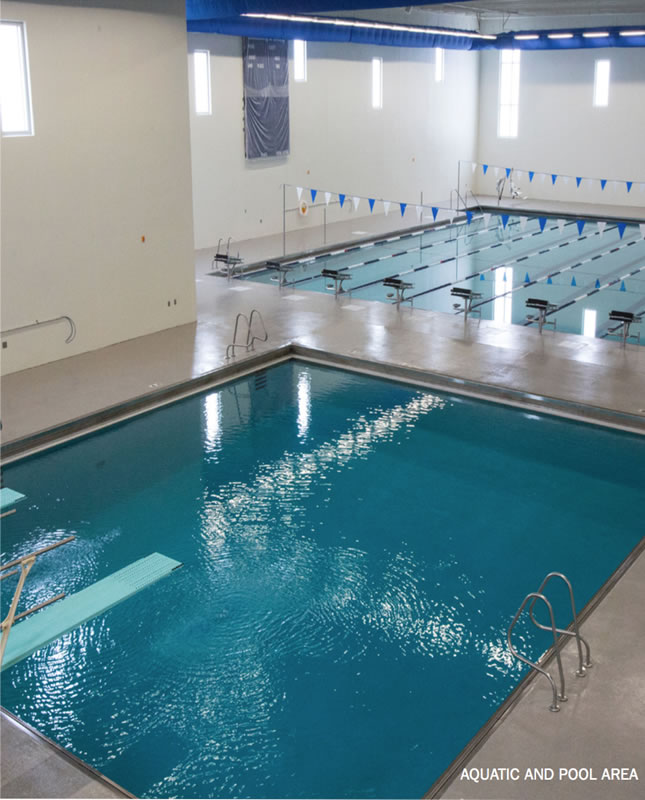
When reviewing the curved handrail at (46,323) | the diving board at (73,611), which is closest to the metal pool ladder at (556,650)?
the diving board at (73,611)

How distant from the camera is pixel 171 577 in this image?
246 inches

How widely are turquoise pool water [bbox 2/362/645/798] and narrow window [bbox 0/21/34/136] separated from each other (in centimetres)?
340

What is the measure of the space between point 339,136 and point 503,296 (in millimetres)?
7592

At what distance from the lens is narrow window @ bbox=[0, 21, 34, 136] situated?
8.99 meters

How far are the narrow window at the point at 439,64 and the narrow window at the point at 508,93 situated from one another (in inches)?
86.3

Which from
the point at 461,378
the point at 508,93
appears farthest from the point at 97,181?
the point at 508,93

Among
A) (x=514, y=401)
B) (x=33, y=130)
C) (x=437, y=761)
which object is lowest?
(x=437, y=761)

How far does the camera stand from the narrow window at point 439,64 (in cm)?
2219

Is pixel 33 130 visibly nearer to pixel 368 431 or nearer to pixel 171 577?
pixel 368 431

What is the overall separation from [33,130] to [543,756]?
318 inches

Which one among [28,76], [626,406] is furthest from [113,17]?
[626,406]

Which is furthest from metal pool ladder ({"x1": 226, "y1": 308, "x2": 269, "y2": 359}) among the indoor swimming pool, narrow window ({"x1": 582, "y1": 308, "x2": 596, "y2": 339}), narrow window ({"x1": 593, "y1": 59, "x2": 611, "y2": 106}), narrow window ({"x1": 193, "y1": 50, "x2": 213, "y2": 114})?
narrow window ({"x1": 593, "y1": 59, "x2": 611, "y2": 106})

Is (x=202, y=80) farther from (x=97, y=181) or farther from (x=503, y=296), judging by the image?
(x=503, y=296)

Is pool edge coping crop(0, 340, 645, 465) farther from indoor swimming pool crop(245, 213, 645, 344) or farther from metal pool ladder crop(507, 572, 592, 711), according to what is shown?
metal pool ladder crop(507, 572, 592, 711)
